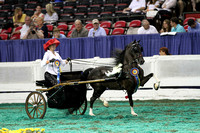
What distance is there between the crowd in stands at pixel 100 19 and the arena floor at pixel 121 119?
9.83 feet

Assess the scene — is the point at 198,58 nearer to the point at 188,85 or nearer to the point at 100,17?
the point at 188,85

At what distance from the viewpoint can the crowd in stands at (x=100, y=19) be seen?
13414 millimetres

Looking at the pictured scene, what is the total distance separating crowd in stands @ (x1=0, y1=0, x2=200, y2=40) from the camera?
13.4 metres

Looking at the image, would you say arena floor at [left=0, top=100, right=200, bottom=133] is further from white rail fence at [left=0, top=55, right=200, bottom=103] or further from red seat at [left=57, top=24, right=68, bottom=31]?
red seat at [left=57, top=24, right=68, bottom=31]

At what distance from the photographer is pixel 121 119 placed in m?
8.48

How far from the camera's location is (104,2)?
18109 mm

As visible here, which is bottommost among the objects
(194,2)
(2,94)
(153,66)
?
(2,94)

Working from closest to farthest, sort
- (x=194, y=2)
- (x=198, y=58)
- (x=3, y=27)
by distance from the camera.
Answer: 1. (x=198, y=58)
2. (x=194, y=2)
3. (x=3, y=27)

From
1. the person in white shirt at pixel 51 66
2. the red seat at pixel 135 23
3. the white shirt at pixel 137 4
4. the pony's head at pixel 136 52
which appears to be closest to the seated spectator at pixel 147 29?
the red seat at pixel 135 23

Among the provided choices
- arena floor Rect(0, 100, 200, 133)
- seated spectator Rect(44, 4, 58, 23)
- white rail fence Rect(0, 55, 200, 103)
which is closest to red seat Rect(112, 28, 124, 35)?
white rail fence Rect(0, 55, 200, 103)

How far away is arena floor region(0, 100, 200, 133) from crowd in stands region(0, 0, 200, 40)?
2996 mm

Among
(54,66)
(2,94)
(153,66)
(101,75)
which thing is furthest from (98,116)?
(2,94)

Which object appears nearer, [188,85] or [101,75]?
[101,75]

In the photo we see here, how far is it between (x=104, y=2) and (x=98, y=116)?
9837mm
